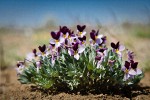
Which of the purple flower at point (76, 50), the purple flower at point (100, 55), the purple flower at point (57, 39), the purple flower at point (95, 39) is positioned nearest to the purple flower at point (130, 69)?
the purple flower at point (100, 55)

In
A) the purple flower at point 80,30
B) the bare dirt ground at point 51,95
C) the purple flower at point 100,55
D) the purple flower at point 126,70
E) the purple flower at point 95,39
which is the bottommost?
the bare dirt ground at point 51,95

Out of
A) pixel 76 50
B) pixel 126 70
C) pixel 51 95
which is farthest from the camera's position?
pixel 51 95

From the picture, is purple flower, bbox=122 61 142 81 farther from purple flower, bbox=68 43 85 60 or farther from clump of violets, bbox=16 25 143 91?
purple flower, bbox=68 43 85 60

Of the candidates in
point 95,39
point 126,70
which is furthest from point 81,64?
point 126,70

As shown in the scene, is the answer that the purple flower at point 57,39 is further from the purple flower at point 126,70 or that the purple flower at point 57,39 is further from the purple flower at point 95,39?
the purple flower at point 126,70

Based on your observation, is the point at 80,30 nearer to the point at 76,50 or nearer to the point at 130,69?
the point at 76,50

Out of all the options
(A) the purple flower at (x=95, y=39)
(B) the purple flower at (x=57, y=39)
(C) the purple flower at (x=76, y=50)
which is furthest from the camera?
(A) the purple flower at (x=95, y=39)

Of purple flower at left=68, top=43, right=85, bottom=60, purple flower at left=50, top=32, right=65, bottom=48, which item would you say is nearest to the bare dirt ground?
purple flower at left=68, top=43, right=85, bottom=60

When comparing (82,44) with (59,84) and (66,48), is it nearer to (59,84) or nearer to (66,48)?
(66,48)
